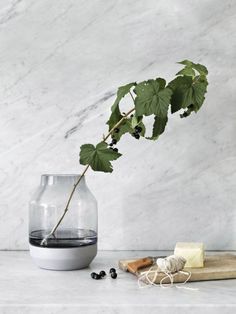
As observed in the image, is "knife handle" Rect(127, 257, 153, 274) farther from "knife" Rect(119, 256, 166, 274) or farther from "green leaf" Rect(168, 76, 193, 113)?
"green leaf" Rect(168, 76, 193, 113)

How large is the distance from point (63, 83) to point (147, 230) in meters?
0.51

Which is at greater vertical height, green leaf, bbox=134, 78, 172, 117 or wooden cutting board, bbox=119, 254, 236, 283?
green leaf, bbox=134, 78, 172, 117

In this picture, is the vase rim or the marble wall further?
the marble wall

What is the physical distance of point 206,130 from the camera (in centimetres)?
164

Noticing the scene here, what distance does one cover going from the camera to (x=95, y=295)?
1.16 meters

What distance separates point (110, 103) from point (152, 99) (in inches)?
13.7

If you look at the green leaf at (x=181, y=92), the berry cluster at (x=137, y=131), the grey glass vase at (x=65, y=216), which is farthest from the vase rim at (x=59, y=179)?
the green leaf at (x=181, y=92)

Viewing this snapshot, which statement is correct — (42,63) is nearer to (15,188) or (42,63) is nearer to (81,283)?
(15,188)

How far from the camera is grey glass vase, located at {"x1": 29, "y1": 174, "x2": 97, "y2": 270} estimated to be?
1386mm

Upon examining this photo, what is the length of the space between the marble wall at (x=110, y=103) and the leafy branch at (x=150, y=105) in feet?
0.78

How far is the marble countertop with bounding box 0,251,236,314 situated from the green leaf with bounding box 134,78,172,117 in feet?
1.33

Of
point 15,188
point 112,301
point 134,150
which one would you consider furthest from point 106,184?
point 112,301

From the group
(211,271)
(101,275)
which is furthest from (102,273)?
(211,271)

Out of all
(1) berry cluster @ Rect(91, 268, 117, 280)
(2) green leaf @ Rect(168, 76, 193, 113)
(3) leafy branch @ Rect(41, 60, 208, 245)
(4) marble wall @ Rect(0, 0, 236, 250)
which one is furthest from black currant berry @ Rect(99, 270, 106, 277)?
(2) green leaf @ Rect(168, 76, 193, 113)
